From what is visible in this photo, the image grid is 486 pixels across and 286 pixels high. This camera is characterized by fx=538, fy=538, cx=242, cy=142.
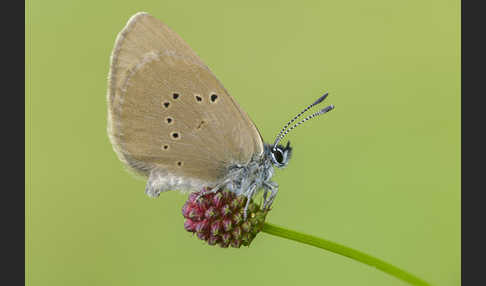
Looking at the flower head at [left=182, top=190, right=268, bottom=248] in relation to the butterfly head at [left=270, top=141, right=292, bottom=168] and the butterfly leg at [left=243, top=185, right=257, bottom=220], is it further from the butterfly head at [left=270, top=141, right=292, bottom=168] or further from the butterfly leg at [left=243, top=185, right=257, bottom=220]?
the butterfly head at [left=270, top=141, right=292, bottom=168]

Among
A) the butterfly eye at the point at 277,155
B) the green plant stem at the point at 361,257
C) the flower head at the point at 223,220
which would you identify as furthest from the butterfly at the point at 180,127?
the green plant stem at the point at 361,257

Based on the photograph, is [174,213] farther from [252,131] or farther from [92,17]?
[92,17]

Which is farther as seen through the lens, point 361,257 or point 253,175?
point 253,175

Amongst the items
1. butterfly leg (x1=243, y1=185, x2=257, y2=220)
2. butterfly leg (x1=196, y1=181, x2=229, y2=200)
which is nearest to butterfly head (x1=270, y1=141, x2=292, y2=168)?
butterfly leg (x1=243, y1=185, x2=257, y2=220)

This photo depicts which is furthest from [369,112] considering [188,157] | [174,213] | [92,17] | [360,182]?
[92,17]

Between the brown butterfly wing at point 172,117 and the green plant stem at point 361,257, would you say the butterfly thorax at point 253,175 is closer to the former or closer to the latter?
the brown butterfly wing at point 172,117

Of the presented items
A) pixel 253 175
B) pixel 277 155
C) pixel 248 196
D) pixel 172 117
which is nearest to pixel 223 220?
pixel 248 196

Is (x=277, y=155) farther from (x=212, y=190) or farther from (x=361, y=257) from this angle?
(x=361, y=257)
